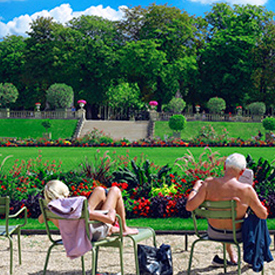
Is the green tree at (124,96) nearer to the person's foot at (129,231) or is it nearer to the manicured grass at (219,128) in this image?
the manicured grass at (219,128)

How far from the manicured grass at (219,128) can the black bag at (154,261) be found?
116 ft

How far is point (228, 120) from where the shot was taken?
4622 centimetres

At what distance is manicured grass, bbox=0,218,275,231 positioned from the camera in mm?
6688

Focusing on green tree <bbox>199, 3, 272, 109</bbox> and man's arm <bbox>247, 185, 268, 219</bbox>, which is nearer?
man's arm <bbox>247, 185, 268, 219</bbox>

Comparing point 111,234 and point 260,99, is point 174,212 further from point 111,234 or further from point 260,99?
point 260,99

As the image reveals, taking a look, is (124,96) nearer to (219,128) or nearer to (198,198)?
(219,128)

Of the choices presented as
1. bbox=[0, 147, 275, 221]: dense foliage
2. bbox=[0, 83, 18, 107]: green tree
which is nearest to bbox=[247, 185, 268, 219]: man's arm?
bbox=[0, 147, 275, 221]: dense foliage

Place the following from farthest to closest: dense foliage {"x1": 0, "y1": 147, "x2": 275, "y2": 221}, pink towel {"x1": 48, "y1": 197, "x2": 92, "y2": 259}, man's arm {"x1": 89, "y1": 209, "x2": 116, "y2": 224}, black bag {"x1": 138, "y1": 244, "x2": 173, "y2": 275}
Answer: dense foliage {"x1": 0, "y1": 147, "x2": 275, "y2": 221}
black bag {"x1": 138, "y1": 244, "x2": 173, "y2": 275}
man's arm {"x1": 89, "y1": 209, "x2": 116, "y2": 224}
pink towel {"x1": 48, "y1": 197, "x2": 92, "y2": 259}

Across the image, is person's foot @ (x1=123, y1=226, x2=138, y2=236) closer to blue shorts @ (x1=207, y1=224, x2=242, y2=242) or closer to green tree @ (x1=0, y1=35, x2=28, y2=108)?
blue shorts @ (x1=207, y1=224, x2=242, y2=242)

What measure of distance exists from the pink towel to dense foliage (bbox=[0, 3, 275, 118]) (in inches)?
1771

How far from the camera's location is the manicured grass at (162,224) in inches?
263

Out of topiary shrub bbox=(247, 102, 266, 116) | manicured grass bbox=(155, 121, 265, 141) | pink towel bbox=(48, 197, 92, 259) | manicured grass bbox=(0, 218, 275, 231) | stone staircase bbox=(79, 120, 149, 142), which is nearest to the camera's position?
pink towel bbox=(48, 197, 92, 259)

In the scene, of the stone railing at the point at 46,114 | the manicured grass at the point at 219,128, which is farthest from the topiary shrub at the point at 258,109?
the stone railing at the point at 46,114

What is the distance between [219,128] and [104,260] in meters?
38.0
